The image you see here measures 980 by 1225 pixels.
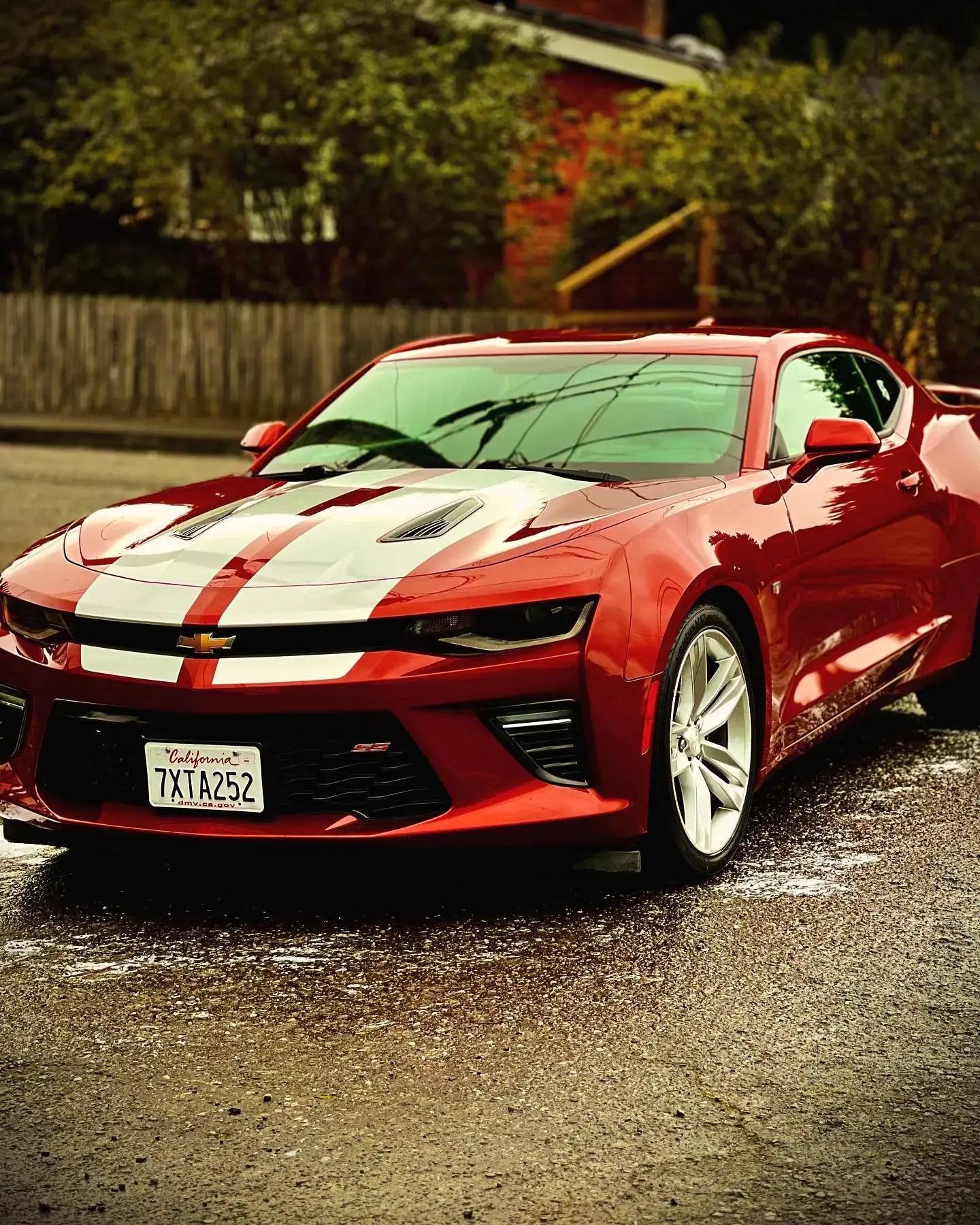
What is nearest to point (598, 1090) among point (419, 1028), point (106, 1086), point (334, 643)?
point (419, 1028)

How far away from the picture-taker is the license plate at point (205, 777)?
4.46 metres

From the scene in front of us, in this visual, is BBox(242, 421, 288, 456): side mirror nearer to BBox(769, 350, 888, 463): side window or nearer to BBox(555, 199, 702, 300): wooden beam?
BBox(769, 350, 888, 463): side window

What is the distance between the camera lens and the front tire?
4.71 m

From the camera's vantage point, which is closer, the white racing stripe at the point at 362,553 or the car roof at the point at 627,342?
the white racing stripe at the point at 362,553

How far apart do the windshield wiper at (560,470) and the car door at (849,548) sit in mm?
548

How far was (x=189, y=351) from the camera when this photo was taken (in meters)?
22.5

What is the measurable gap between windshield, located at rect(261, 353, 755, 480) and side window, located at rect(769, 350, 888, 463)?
0.16 meters

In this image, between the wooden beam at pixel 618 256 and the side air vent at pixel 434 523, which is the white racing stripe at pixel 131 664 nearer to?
the side air vent at pixel 434 523

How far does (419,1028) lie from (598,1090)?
0.50 metres

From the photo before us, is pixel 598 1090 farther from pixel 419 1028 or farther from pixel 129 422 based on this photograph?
pixel 129 422

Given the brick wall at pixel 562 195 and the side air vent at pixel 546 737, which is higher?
the brick wall at pixel 562 195

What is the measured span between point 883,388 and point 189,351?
16626mm

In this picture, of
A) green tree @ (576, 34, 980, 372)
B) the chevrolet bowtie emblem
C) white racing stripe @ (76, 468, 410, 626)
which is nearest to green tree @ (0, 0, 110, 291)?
green tree @ (576, 34, 980, 372)

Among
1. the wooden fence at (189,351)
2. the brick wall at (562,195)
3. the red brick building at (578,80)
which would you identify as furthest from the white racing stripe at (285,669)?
the brick wall at (562,195)
